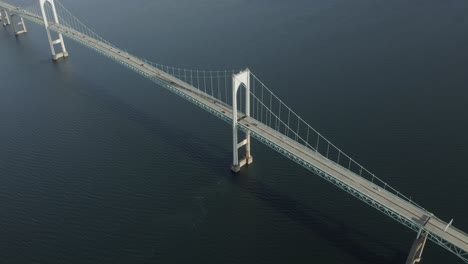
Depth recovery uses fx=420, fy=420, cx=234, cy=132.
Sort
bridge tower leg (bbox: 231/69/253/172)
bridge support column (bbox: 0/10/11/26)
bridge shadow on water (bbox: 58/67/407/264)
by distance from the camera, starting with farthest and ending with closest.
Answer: bridge support column (bbox: 0/10/11/26) → bridge tower leg (bbox: 231/69/253/172) → bridge shadow on water (bbox: 58/67/407/264)

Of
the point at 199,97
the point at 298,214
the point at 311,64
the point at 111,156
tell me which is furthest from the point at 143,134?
the point at 311,64

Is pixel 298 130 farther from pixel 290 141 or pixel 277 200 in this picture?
pixel 277 200

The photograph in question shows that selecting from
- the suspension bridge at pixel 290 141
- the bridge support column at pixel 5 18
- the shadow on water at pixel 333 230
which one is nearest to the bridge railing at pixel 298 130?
the suspension bridge at pixel 290 141

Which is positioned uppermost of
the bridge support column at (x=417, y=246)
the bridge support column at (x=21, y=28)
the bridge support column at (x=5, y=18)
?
the bridge support column at (x=5, y=18)

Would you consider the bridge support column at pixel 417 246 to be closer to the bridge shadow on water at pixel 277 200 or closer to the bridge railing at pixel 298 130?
the bridge shadow on water at pixel 277 200

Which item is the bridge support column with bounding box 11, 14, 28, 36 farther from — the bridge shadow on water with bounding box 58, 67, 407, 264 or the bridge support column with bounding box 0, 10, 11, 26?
the bridge shadow on water with bounding box 58, 67, 407, 264

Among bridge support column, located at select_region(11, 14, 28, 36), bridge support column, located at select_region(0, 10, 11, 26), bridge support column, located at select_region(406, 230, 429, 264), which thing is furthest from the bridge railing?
bridge support column, located at select_region(0, 10, 11, 26)

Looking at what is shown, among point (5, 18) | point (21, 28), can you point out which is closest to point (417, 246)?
point (21, 28)

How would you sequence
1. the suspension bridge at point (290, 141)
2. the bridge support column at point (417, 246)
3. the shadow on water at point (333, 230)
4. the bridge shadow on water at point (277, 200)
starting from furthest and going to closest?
1. the bridge shadow on water at point (277, 200)
2. the shadow on water at point (333, 230)
3. the suspension bridge at point (290, 141)
4. the bridge support column at point (417, 246)

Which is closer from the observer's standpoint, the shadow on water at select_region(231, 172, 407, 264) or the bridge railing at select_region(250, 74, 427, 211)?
the shadow on water at select_region(231, 172, 407, 264)
